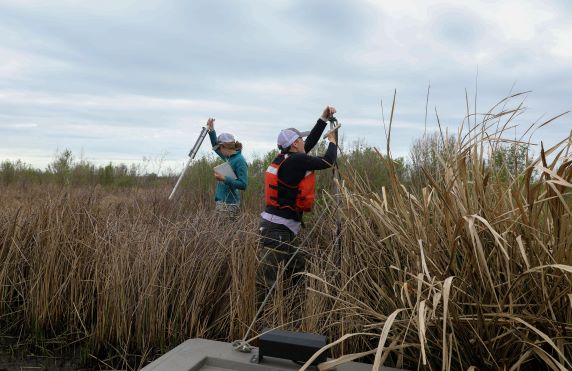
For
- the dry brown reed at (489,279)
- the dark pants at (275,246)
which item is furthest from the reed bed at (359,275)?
the dark pants at (275,246)

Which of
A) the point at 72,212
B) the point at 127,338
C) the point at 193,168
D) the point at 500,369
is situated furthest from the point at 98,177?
the point at 500,369

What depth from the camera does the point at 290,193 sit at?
4.60 metres

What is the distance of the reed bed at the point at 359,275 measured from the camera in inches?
83.1

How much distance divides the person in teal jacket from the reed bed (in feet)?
3.48

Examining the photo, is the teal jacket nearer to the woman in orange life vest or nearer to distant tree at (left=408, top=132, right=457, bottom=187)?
the woman in orange life vest

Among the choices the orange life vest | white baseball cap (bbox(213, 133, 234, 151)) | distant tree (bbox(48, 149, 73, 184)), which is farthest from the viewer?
distant tree (bbox(48, 149, 73, 184))

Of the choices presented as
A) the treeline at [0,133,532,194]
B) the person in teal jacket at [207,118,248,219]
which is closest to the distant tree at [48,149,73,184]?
the treeline at [0,133,532,194]

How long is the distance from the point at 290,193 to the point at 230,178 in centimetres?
150

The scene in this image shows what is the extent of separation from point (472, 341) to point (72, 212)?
3.88 metres

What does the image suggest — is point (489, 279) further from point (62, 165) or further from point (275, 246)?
point (62, 165)

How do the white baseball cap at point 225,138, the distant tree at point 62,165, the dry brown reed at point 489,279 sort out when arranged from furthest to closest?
the distant tree at point 62,165, the white baseball cap at point 225,138, the dry brown reed at point 489,279

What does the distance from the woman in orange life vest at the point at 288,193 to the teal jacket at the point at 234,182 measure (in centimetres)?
125

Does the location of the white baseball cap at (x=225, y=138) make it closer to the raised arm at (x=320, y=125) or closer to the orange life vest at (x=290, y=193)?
the raised arm at (x=320, y=125)

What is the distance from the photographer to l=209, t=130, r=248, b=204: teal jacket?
5.89 meters
